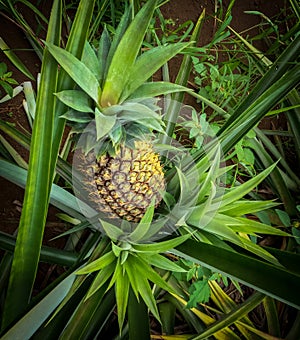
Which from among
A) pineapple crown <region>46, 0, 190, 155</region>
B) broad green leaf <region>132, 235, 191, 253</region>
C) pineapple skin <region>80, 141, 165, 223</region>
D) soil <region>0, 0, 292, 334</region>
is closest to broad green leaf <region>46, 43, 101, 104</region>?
pineapple crown <region>46, 0, 190, 155</region>

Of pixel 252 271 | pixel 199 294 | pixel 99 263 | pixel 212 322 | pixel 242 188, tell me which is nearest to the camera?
pixel 252 271

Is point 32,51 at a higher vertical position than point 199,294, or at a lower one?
higher

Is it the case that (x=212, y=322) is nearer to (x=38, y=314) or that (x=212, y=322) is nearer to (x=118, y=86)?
(x=38, y=314)

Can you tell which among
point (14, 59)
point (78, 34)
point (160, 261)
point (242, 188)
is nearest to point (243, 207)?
point (242, 188)

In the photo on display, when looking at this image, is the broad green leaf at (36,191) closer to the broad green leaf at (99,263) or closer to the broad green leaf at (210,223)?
the broad green leaf at (99,263)

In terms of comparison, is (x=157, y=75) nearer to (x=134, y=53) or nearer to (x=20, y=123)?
(x=20, y=123)

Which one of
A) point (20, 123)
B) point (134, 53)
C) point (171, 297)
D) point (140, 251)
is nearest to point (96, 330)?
point (140, 251)
